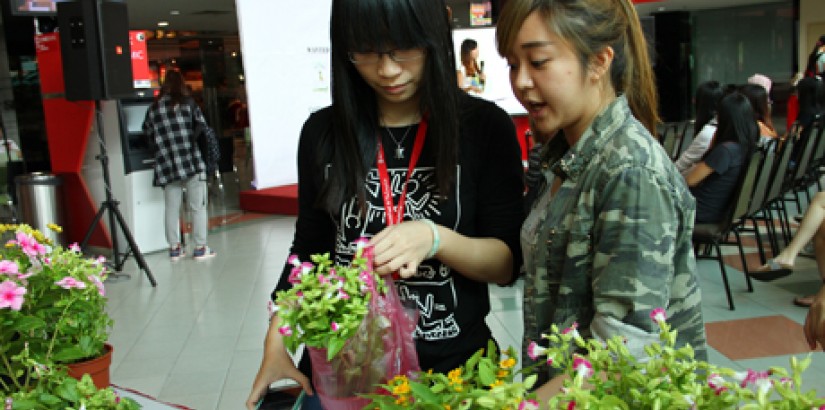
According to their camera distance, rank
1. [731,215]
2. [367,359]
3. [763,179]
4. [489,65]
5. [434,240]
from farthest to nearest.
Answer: [489,65] → [763,179] → [731,215] → [434,240] → [367,359]

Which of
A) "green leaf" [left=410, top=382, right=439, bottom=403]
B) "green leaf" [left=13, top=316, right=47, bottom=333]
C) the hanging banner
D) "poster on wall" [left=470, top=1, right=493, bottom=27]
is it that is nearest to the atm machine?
the hanging banner

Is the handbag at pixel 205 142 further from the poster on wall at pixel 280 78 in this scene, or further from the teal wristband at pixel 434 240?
the teal wristband at pixel 434 240

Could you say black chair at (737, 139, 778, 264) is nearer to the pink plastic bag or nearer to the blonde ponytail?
the blonde ponytail

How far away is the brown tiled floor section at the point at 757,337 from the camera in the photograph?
12.1ft

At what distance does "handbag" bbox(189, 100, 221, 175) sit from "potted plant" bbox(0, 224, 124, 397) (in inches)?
191

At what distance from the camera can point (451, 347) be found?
1340 mm

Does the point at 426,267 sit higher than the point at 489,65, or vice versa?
the point at 489,65

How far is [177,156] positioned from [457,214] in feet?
18.5

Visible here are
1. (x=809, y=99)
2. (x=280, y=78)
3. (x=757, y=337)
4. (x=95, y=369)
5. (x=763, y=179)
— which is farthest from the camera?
(x=280, y=78)

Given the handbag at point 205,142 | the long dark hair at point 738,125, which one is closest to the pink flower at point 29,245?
the long dark hair at point 738,125

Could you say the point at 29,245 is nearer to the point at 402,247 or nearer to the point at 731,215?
the point at 402,247

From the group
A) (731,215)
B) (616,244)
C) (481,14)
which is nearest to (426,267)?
(616,244)

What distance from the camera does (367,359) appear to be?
1.06m

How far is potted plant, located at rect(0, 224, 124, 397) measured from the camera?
5.03 feet
